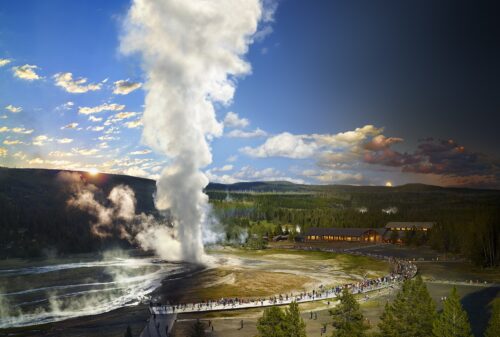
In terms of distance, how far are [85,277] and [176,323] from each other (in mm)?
43291

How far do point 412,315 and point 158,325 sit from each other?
2532 cm

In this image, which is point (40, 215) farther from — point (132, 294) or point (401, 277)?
point (401, 277)

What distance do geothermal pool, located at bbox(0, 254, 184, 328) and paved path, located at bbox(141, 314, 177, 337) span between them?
10.1 metres

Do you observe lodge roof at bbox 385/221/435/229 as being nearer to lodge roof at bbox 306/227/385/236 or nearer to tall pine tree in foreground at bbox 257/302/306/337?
lodge roof at bbox 306/227/385/236

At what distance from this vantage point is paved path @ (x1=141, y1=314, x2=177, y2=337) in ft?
137

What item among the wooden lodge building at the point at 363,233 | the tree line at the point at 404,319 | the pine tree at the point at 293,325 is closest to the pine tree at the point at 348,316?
the tree line at the point at 404,319

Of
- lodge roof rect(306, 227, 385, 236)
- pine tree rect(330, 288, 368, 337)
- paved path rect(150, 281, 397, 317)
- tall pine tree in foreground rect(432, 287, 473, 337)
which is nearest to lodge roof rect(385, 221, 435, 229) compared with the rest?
lodge roof rect(306, 227, 385, 236)

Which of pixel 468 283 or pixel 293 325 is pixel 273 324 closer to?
pixel 293 325

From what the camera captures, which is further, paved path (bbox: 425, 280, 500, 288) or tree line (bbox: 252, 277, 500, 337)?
paved path (bbox: 425, 280, 500, 288)

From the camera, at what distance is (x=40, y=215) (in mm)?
164375

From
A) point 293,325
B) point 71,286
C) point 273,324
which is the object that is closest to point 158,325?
point 273,324

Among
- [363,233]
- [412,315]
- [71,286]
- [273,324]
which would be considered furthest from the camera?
[363,233]

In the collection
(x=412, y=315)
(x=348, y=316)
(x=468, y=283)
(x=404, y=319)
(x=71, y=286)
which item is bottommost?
(x=71, y=286)

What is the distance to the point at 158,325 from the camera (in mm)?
44750
